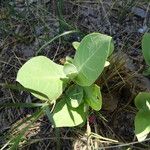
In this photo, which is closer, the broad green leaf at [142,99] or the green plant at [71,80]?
the green plant at [71,80]

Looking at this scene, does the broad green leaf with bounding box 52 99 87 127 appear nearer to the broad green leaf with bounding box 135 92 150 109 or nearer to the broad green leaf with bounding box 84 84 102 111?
the broad green leaf with bounding box 84 84 102 111

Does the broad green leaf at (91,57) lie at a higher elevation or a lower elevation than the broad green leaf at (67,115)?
higher

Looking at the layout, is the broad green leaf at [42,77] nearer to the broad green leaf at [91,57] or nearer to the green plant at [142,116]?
the broad green leaf at [91,57]

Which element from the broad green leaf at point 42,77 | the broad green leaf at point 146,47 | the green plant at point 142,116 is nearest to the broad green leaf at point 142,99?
the green plant at point 142,116

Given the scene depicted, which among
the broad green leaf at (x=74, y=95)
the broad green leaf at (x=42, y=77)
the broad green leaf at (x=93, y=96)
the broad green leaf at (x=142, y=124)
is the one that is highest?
the broad green leaf at (x=42, y=77)

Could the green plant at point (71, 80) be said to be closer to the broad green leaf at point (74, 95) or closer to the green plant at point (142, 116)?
the broad green leaf at point (74, 95)

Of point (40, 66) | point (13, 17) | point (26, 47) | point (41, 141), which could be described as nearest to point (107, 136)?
point (41, 141)

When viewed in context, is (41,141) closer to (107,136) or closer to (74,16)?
(107,136)
